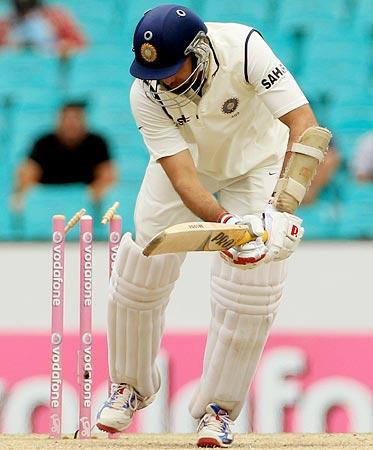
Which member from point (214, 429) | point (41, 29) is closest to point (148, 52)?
point (214, 429)

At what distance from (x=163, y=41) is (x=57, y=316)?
106 centimetres

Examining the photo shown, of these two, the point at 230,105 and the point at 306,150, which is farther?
the point at 230,105

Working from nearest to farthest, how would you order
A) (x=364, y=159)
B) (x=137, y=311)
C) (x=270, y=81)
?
(x=270, y=81) → (x=137, y=311) → (x=364, y=159)

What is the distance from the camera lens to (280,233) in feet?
9.95

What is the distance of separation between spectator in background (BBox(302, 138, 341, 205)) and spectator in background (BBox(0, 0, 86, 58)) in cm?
135

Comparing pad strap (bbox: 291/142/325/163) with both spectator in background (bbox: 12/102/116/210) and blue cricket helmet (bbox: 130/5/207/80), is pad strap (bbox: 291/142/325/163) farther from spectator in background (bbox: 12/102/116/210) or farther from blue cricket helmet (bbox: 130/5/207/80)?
spectator in background (bbox: 12/102/116/210)

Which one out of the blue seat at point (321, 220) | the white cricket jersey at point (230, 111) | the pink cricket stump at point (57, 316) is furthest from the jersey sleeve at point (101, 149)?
the white cricket jersey at point (230, 111)

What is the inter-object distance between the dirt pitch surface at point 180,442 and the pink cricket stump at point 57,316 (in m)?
0.07

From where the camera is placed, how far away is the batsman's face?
3137mm

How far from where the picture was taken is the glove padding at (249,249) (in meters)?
3.01

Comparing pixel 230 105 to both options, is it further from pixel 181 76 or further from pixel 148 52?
pixel 148 52

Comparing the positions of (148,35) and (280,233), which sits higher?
(148,35)

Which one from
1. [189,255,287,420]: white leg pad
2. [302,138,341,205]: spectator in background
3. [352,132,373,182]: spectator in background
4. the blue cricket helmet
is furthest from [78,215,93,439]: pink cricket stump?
[352,132,373,182]: spectator in background

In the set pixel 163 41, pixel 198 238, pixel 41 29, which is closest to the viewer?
pixel 198 238
